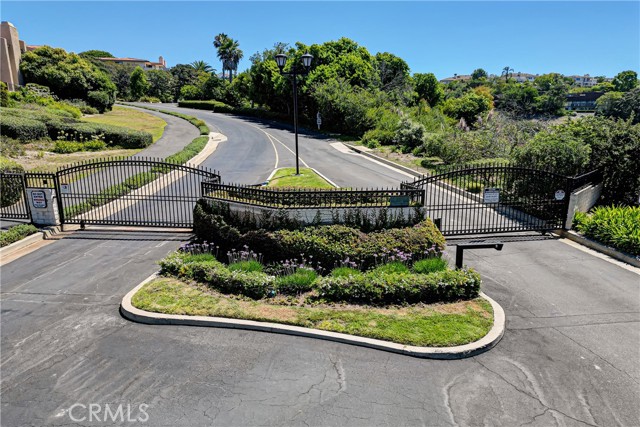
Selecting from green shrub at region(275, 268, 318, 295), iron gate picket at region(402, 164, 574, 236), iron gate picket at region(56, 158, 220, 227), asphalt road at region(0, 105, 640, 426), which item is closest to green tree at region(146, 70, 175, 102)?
iron gate picket at region(56, 158, 220, 227)

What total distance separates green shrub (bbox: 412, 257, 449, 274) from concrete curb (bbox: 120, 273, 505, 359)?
A: 118cm

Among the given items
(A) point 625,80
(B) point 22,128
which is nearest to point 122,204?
(B) point 22,128

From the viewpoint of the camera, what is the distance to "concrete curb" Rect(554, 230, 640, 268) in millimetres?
11211

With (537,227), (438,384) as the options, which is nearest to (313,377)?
(438,384)

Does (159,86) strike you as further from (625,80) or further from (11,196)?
(625,80)

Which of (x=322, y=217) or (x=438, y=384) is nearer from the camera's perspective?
(x=438, y=384)

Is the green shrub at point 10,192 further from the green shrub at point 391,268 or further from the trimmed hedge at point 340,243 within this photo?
the green shrub at point 391,268

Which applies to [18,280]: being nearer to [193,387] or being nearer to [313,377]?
[193,387]

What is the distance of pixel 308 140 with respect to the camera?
119ft

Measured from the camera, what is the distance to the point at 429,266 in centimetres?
966

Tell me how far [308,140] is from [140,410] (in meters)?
31.9

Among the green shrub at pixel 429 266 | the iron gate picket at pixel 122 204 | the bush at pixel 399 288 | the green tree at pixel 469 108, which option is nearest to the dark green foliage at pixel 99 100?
the iron gate picket at pixel 122 204

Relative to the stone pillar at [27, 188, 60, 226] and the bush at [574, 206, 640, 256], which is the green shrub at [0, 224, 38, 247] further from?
the bush at [574, 206, 640, 256]

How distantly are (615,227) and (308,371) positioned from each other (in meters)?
10.5
